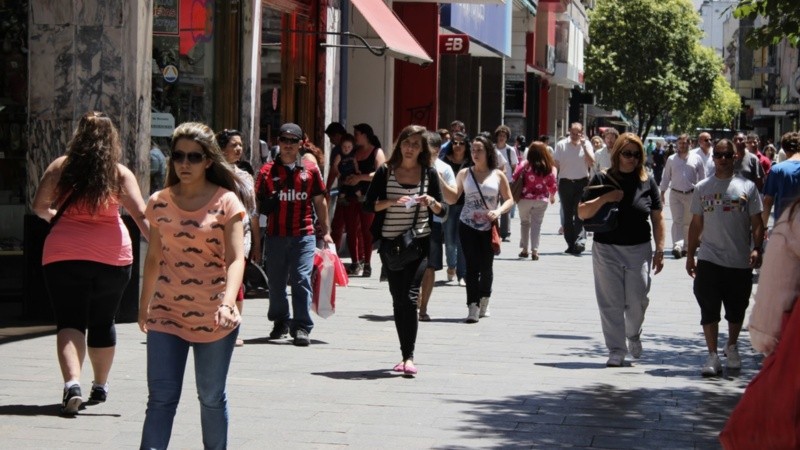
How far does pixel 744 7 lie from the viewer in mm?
10781

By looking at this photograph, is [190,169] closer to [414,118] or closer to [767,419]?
[767,419]

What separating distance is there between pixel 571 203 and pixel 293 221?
1050 cm

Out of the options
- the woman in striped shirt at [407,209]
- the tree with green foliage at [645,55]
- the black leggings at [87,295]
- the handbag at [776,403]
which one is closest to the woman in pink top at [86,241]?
the black leggings at [87,295]

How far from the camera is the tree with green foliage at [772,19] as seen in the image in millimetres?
10367

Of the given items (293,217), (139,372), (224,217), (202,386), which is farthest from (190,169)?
(293,217)

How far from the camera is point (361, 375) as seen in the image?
388 inches

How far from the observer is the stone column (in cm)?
1178

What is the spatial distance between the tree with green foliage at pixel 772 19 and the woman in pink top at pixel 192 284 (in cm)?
535

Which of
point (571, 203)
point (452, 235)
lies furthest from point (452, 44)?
point (452, 235)

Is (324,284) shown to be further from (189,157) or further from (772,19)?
(189,157)

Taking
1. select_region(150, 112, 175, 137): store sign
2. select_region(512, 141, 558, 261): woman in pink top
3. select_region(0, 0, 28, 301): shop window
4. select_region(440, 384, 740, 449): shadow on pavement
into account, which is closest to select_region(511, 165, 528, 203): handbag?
Result: select_region(512, 141, 558, 261): woman in pink top

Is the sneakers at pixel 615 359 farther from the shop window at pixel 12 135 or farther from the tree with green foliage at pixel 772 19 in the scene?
the shop window at pixel 12 135

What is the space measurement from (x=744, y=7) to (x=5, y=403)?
5.88 metres

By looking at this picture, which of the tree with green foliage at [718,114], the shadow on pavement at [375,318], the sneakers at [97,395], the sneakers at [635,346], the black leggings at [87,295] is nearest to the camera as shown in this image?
the black leggings at [87,295]
